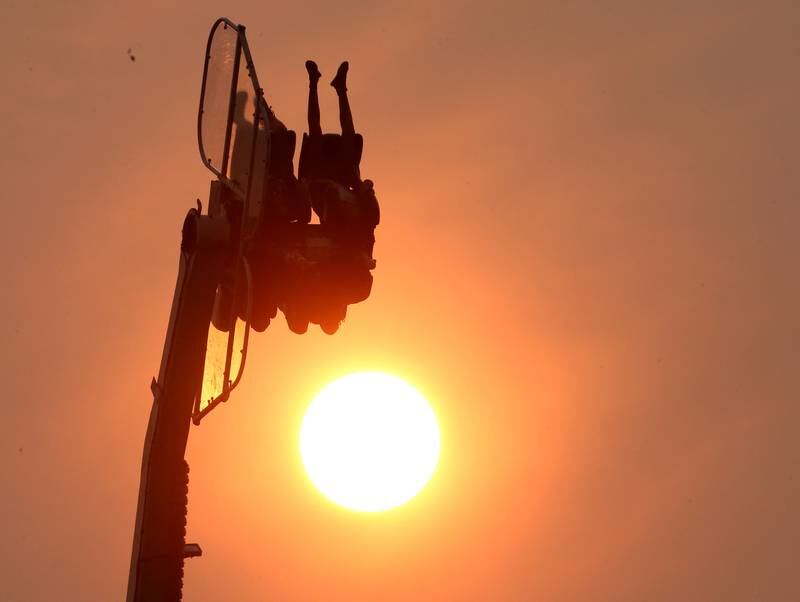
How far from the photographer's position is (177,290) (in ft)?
50.5

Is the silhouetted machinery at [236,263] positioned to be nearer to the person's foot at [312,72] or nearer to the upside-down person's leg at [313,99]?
the upside-down person's leg at [313,99]

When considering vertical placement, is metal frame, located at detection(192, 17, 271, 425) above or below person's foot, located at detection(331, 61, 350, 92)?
below

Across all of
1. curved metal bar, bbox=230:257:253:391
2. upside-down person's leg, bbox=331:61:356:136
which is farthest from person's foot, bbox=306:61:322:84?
curved metal bar, bbox=230:257:253:391

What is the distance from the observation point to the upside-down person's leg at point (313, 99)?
14.7 metres

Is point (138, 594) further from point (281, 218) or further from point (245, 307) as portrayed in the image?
point (281, 218)

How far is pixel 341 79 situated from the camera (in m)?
15.3

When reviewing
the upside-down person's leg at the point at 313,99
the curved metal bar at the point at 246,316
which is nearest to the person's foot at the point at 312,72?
the upside-down person's leg at the point at 313,99

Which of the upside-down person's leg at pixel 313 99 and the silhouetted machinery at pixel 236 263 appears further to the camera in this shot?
the upside-down person's leg at pixel 313 99

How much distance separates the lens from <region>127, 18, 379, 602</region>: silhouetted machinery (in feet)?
45.9

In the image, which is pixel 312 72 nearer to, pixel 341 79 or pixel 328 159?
pixel 341 79

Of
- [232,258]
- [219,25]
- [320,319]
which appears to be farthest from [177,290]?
[219,25]

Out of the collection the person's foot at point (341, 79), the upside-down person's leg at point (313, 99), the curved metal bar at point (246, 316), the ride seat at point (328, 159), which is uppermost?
the person's foot at point (341, 79)

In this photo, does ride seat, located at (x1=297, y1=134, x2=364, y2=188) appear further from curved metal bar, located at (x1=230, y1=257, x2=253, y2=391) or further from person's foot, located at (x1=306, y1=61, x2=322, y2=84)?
curved metal bar, located at (x1=230, y1=257, x2=253, y2=391)

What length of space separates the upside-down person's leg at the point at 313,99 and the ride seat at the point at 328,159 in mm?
109
